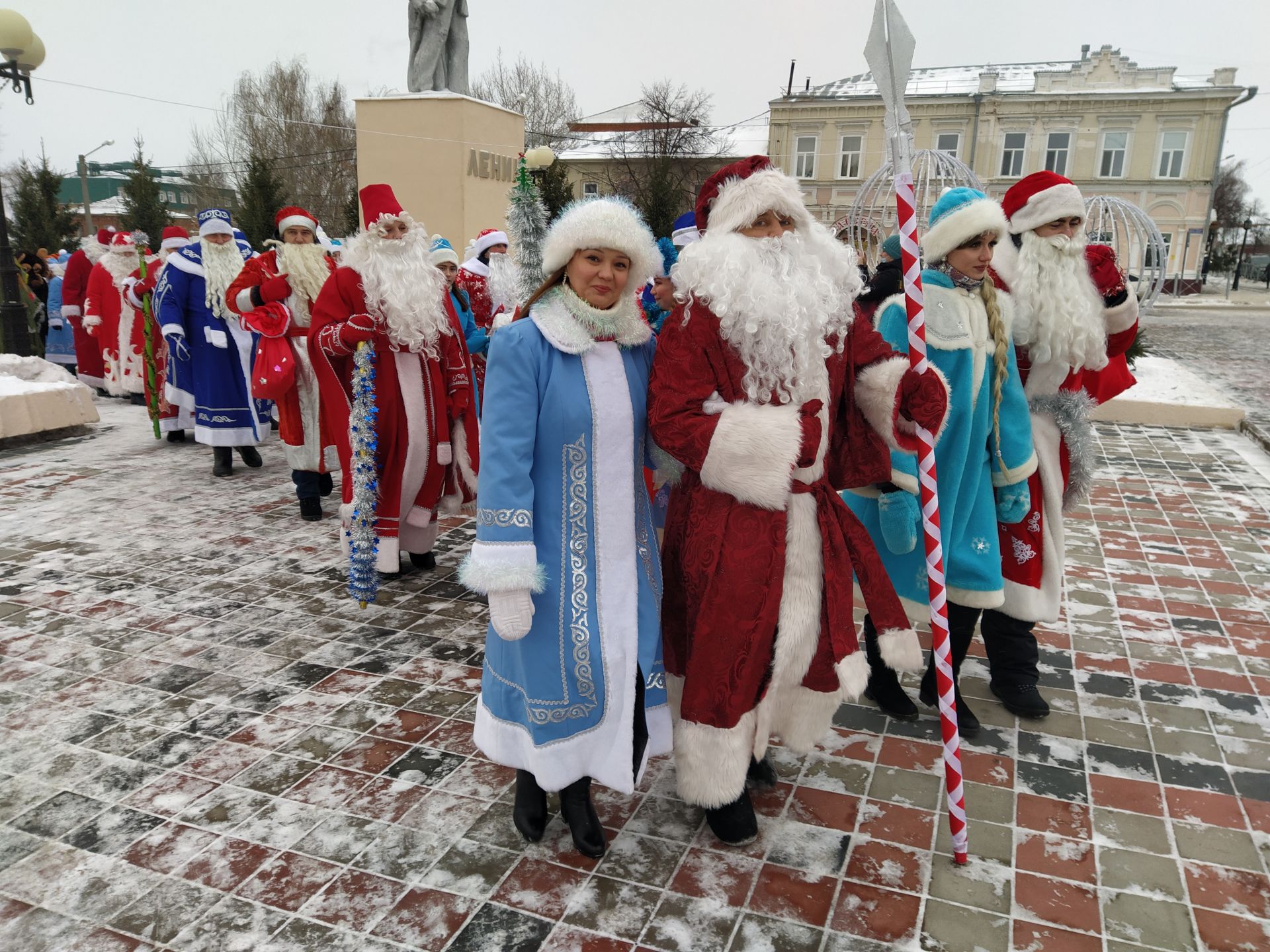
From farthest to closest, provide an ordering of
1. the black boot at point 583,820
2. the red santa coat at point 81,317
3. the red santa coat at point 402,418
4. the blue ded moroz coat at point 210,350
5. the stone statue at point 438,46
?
the red santa coat at point 81,317 < the stone statue at point 438,46 < the blue ded moroz coat at point 210,350 < the red santa coat at point 402,418 < the black boot at point 583,820

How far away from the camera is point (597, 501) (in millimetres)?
2494

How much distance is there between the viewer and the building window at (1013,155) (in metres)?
34.0

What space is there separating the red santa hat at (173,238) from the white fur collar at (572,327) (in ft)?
24.2

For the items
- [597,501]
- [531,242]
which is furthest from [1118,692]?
[531,242]

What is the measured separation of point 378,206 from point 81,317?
978 cm

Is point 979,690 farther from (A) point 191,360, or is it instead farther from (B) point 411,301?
(A) point 191,360

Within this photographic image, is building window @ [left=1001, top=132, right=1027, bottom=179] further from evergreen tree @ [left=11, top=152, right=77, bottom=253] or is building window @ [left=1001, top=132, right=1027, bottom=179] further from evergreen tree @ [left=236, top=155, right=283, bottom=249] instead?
evergreen tree @ [left=11, top=152, right=77, bottom=253]

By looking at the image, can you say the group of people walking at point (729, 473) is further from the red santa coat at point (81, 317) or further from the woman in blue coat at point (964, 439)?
the red santa coat at point (81, 317)

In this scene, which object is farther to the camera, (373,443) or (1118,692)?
(373,443)

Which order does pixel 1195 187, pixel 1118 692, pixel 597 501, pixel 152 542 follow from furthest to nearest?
pixel 1195 187
pixel 152 542
pixel 1118 692
pixel 597 501

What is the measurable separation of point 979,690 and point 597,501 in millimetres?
2252

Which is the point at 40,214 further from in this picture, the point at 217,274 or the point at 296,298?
the point at 296,298

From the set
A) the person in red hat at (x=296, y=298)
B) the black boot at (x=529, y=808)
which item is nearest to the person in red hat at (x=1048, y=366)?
the black boot at (x=529, y=808)

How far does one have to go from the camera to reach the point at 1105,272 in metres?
3.49
